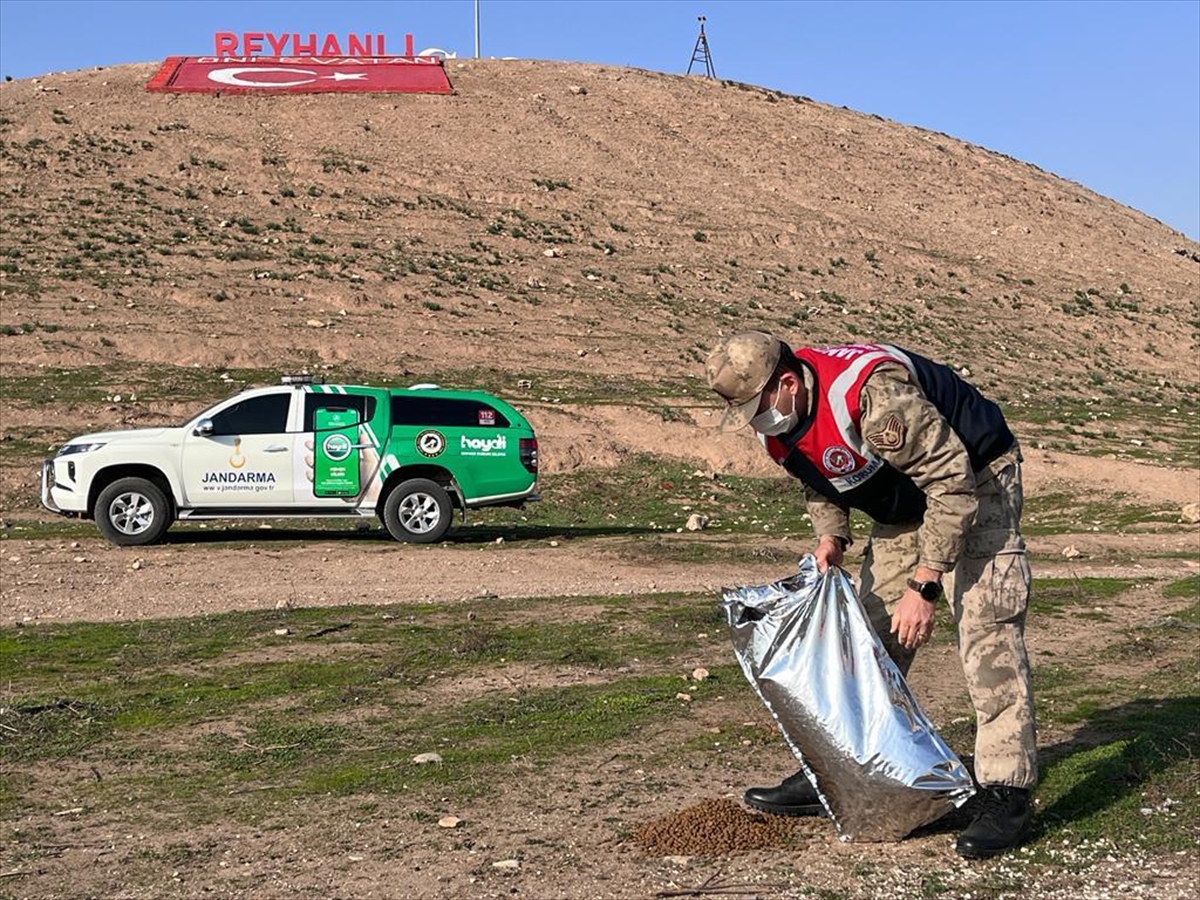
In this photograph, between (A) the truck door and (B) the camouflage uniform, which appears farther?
(A) the truck door

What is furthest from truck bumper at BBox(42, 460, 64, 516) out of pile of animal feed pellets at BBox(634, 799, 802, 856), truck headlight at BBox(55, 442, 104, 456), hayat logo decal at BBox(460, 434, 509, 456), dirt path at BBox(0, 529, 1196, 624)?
pile of animal feed pellets at BBox(634, 799, 802, 856)

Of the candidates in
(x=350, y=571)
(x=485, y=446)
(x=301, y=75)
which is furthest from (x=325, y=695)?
(x=301, y=75)

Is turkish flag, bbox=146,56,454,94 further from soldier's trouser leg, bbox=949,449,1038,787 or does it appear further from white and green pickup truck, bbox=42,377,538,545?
soldier's trouser leg, bbox=949,449,1038,787

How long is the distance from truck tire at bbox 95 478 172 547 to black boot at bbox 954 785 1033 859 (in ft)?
39.3

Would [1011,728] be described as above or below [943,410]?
below

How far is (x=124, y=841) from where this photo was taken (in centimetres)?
599

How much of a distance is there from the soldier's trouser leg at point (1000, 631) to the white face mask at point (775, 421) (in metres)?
0.80

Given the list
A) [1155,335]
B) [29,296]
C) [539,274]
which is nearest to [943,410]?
[29,296]

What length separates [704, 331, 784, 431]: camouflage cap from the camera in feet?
17.1

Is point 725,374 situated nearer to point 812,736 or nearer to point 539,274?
point 812,736

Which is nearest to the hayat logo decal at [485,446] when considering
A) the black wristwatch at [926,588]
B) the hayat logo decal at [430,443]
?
the hayat logo decal at [430,443]

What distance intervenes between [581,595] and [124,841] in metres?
6.81

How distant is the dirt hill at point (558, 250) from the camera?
97.2ft

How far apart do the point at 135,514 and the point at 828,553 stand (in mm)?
11636
